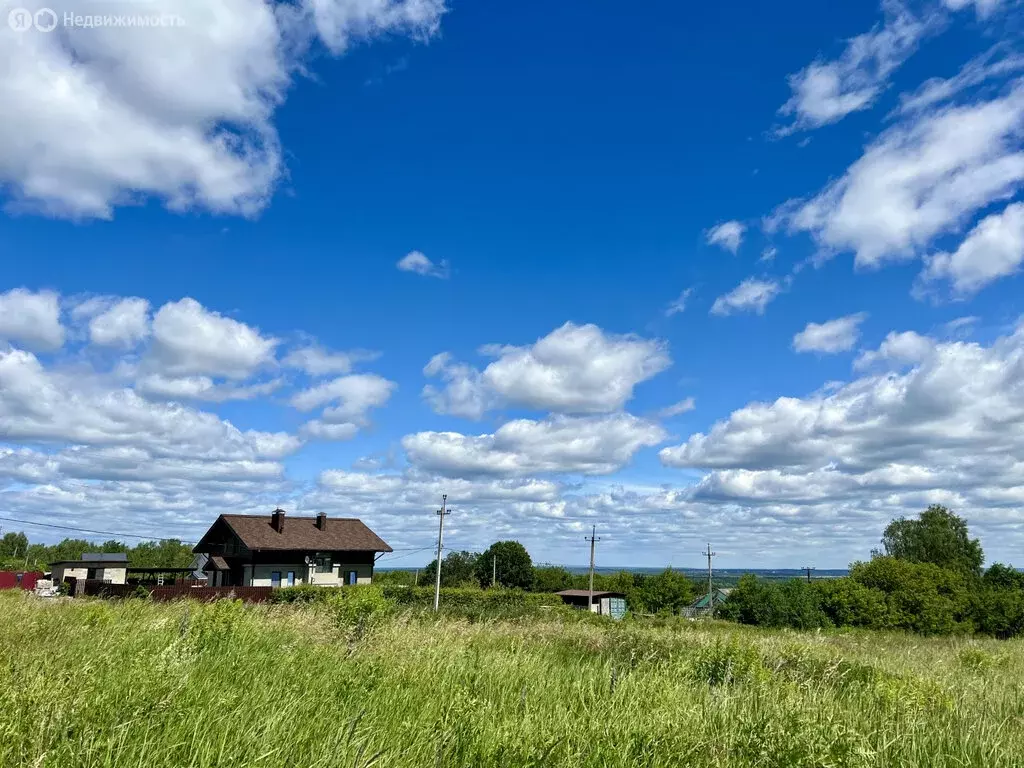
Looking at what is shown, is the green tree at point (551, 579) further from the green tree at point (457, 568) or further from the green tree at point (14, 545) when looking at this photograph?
the green tree at point (14, 545)

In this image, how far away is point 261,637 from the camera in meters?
9.66

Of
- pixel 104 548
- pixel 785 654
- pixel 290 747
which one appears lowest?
pixel 104 548

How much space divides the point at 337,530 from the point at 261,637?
49.0m

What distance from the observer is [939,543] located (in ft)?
249

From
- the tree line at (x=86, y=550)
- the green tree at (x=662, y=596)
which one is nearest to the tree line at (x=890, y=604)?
the green tree at (x=662, y=596)

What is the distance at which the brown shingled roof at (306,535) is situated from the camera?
5094cm

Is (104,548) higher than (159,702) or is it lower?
lower

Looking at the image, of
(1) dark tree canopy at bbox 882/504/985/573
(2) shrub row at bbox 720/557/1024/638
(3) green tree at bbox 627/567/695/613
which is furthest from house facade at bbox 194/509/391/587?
(1) dark tree canopy at bbox 882/504/985/573

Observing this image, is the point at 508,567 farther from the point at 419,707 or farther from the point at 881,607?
the point at 419,707

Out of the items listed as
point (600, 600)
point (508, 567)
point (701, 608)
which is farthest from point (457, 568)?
point (701, 608)

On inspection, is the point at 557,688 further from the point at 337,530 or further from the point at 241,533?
the point at 337,530

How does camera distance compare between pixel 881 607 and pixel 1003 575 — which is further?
pixel 1003 575

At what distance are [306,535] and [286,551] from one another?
3.09 meters

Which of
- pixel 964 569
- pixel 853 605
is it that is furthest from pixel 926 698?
pixel 964 569
